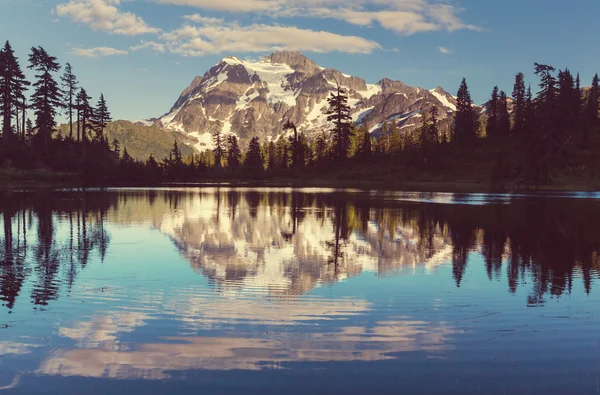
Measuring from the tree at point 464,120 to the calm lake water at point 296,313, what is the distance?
110034mm

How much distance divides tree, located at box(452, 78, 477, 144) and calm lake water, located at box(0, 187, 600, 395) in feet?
361

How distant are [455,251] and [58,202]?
118 feet

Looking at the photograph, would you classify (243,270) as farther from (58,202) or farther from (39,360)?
(58,202)

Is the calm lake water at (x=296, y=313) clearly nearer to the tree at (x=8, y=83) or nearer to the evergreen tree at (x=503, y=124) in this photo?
the tree at (x=8, y=83)

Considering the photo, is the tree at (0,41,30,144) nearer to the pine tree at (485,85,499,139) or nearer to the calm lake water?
the calm lake water

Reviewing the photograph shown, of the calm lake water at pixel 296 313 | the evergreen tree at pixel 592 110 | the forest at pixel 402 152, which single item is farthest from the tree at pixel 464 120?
the calm lake water at pixel 296 313

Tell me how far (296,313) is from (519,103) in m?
139

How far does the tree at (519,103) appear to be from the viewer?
129m

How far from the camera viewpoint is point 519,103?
135 m

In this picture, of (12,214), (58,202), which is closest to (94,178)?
(58,202)

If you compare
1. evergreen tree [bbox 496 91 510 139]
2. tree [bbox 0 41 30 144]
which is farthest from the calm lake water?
evergreen tree [bbox 496 91 510 139]

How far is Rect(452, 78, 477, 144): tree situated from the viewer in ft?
434

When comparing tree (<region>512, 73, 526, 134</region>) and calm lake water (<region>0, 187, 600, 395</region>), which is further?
tree (<region>512, 73, 526, 134</region>)

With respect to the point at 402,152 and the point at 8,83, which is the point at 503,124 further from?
the point at 8,83
